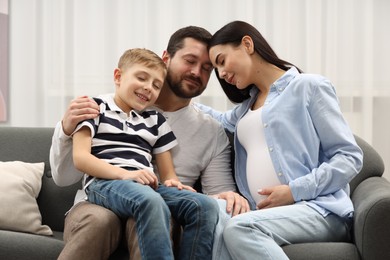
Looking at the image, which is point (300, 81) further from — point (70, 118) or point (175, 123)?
point (70, 118)

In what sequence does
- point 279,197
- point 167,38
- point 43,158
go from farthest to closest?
point 167,38 → point 43,158 → point 279,197

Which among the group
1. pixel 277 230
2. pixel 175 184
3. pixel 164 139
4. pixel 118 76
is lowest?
pixel 277 230

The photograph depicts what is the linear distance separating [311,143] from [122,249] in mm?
734

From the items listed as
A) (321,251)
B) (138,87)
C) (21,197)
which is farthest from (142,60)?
(321,251)

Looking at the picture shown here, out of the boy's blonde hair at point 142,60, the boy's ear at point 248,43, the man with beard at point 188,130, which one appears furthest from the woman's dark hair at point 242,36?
the boy's blonde hair at point 142,60

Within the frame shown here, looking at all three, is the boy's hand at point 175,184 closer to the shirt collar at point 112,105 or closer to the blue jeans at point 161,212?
the blue jeans at point 161,212

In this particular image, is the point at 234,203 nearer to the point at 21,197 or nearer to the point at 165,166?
the point at 165,166

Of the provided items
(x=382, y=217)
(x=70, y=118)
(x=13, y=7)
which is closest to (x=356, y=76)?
(x=382, y=217)

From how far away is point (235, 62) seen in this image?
205 centimetres

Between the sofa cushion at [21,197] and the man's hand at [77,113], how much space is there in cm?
45

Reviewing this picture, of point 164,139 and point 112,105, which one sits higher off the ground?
point 112,105

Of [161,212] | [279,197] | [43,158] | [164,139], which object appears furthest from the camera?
[43,158]

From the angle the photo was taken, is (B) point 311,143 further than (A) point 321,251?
Yes

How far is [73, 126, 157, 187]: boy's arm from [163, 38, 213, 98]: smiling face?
0.49 m
